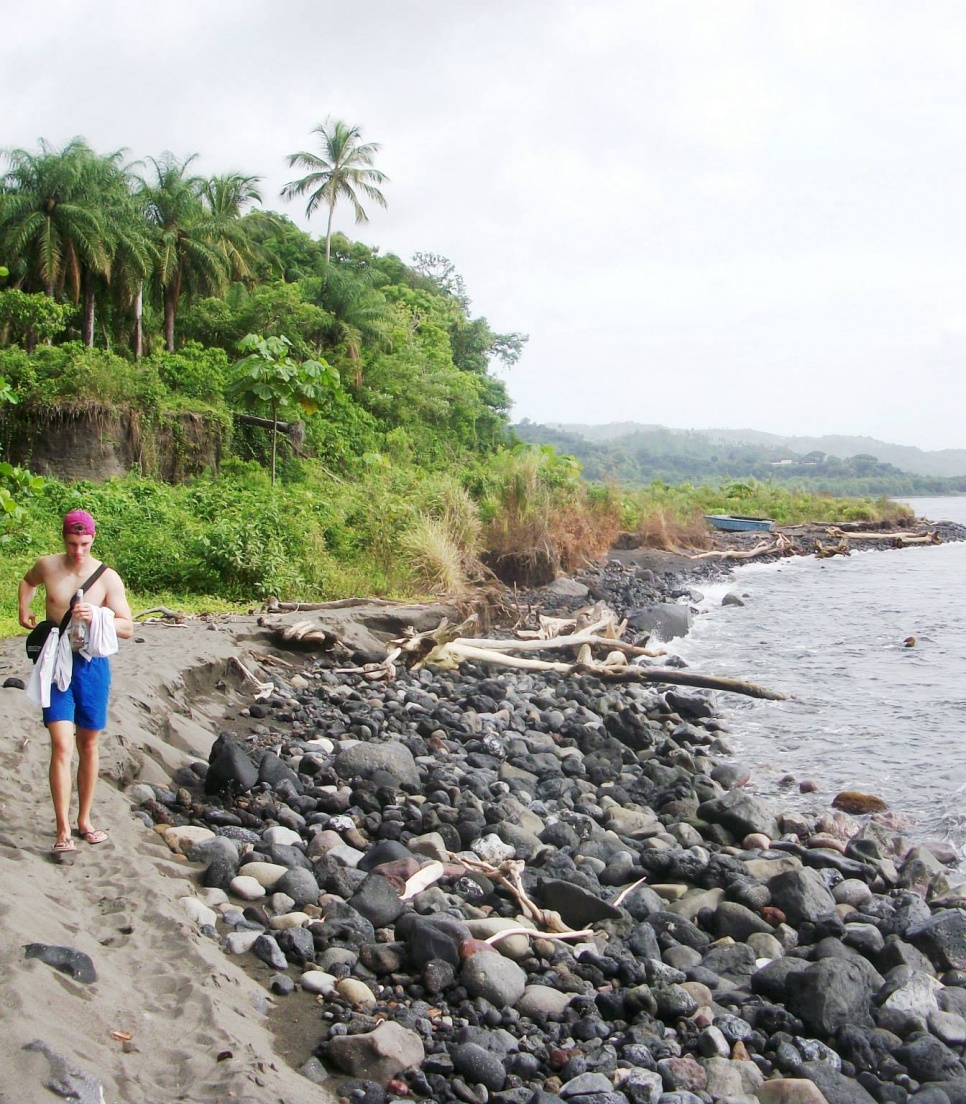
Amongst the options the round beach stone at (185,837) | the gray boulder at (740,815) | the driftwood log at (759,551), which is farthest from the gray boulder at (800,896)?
the driftwood log at (759,551)

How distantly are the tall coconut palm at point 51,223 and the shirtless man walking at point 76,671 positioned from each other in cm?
2865

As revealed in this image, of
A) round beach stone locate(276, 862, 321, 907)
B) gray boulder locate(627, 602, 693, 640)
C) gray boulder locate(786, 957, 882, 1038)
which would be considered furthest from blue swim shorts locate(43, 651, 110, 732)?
gray boulder locate(627, 602, 693, 640)

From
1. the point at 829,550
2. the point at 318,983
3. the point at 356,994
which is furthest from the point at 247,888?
the point at 829,550

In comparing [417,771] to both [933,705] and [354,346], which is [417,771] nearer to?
[933,705]

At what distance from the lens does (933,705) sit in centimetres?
1159

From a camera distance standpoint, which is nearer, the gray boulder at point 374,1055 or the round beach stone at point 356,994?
the gray boulder at point 374,1055

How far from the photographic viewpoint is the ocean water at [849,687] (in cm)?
843

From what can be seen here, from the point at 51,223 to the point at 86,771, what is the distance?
30.0 meters

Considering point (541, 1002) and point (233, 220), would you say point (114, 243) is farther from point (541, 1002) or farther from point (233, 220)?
Answer: point (541, 1002)

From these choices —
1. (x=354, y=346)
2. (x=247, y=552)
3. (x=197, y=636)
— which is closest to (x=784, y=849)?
(x=197, y=636)

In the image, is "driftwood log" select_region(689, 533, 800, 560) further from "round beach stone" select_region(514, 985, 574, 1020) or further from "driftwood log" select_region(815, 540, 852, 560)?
"round beach stone" select_region(514, 985, 574, 1020)

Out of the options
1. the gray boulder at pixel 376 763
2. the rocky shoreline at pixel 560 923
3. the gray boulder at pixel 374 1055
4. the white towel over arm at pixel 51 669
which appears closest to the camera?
the gray boulder at pixel 374 1055

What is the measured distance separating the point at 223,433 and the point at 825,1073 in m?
22.8

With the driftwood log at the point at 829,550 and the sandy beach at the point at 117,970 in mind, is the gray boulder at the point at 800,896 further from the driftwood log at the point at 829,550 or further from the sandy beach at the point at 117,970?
the driftwood log at the point at 829,550
